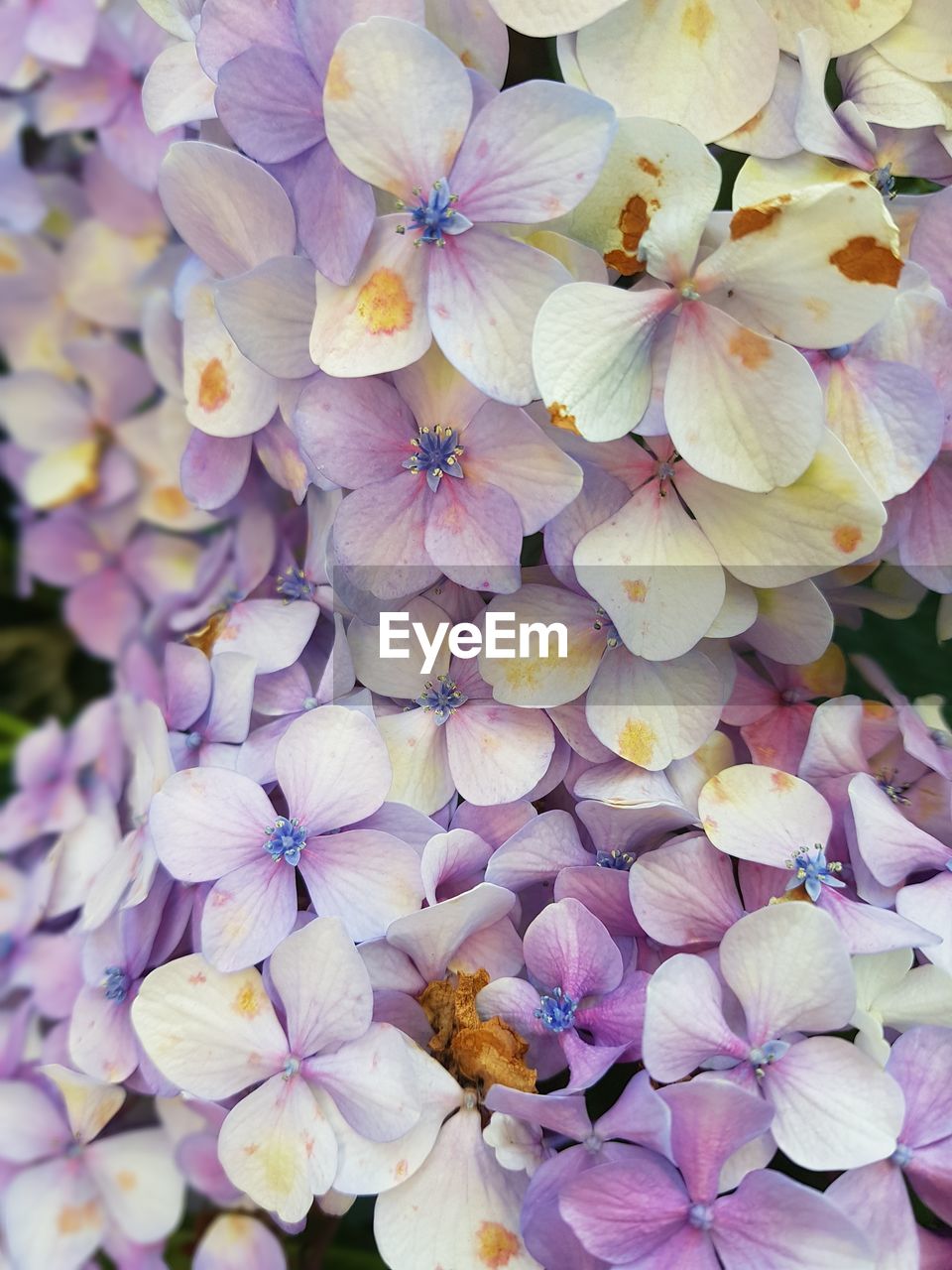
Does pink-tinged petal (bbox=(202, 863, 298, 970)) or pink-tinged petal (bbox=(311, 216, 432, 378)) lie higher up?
pink-tinged petal (bbox=(311, 216, 432, 378))

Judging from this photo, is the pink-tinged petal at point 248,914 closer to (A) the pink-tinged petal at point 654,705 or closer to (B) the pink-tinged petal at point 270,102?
(A) the pink-tinged petal at point 654,705

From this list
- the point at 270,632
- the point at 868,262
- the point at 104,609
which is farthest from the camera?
the point at 104,609

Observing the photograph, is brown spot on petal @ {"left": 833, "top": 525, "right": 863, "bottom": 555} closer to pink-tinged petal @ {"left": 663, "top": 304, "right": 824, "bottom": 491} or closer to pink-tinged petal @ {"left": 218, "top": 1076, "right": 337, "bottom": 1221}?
pink-tinged petal @ {"left": 663, "top": 304, "right": 824, "bottom": 491}

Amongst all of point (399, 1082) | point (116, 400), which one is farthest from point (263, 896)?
point (116, 400)

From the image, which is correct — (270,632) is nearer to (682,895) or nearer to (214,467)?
(214,467)

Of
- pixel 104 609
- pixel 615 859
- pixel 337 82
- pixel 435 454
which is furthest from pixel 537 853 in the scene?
pixel 104 609

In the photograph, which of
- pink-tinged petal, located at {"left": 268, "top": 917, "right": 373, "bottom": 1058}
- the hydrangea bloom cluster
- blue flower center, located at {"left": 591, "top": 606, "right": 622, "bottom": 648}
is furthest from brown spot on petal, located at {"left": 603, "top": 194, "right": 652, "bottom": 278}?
pink-tinged petal, located at {"left": 268, "top": 917, "right": 373, "bottom": 1058}

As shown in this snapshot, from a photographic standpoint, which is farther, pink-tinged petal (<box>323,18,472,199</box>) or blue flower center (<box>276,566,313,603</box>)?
blue flower center (<box>276,566,313,603</box>)
